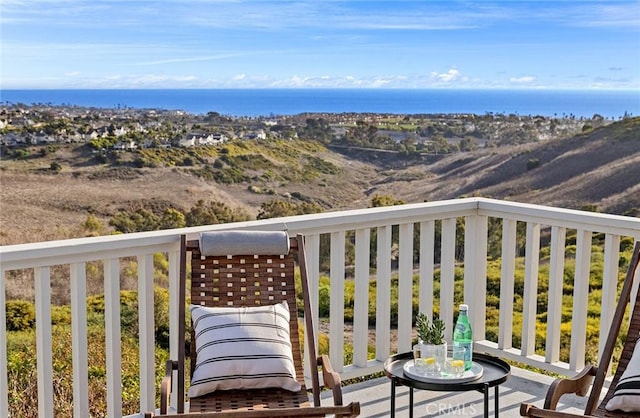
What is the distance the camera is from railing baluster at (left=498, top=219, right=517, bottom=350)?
170 inches

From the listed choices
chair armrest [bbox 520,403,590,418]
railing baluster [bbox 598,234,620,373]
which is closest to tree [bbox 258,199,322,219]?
railing baluster [bbox 598,234,620,373]

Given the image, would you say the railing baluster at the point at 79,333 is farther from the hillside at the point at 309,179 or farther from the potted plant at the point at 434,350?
the hillside at the point at 309,179

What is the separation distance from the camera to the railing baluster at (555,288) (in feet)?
13.4

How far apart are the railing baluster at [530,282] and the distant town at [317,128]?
7772 mm

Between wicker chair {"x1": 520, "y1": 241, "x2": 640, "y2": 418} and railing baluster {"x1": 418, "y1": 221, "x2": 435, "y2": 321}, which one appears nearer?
wicker chair {"x1": 520, "y1": 241, "x2": 640, "y2": 418}

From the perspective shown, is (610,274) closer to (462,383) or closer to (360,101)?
(462,383)

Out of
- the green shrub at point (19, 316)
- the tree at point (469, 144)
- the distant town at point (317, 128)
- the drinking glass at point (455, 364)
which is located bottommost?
the green shrub at point (19, 316)

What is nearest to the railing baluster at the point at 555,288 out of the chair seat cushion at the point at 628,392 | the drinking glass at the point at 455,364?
the chair seat cushion at the point at 628,392

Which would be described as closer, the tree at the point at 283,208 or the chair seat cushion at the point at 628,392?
the chair seat cushion at the point at 628,392

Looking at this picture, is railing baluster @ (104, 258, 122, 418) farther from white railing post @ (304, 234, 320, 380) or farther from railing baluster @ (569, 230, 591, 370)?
railing baluster @ (569, 230, 591, 370)

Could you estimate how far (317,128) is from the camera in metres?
12.1

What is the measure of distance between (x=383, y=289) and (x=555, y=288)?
33.8 inches

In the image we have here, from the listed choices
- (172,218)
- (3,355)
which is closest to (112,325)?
(3,355)

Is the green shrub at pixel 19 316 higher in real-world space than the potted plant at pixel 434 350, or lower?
lower
